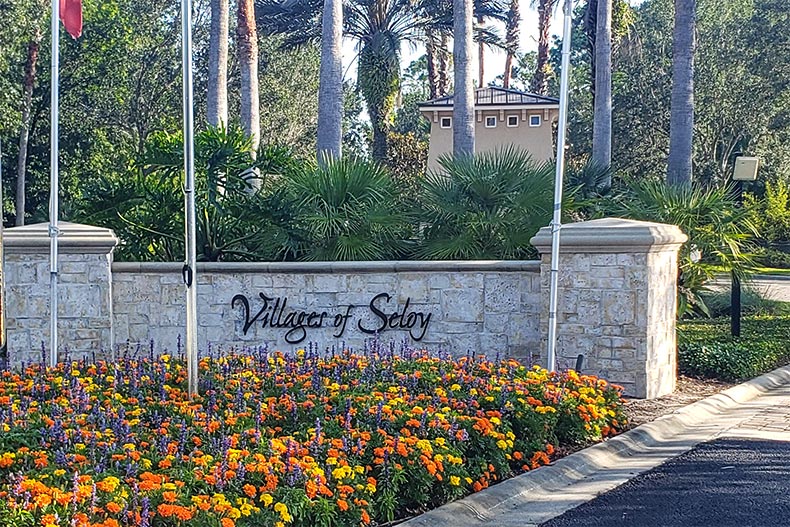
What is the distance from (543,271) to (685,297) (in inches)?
118

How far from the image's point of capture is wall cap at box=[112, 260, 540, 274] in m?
10.7

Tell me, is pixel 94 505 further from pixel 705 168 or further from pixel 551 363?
pixel 705 168

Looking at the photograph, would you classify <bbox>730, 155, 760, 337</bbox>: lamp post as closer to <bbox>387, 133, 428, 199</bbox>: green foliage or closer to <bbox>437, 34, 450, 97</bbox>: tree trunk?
<bbox>387, 133, 428, 199</bbox>: green foliage

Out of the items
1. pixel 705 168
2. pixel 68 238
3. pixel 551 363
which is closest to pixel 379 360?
pixel 551 363

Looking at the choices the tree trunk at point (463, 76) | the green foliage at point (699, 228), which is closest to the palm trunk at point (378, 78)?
the tree trunk at point (463, 76)

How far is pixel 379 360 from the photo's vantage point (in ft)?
29.6

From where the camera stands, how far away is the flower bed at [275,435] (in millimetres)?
5051

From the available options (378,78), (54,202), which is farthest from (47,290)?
(378,78)

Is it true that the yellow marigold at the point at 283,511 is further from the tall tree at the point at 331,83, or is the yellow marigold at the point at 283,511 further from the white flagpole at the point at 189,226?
the tall tree at the point at 331,83

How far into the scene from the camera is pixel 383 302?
1091 centimetres

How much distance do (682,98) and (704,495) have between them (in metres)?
12.5

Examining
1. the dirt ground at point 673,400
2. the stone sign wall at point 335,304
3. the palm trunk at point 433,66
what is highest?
the palm trunk at point 433,66

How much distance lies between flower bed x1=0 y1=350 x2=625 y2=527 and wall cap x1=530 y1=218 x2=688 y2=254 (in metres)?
1.69

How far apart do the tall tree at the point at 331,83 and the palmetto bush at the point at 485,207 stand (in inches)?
207
